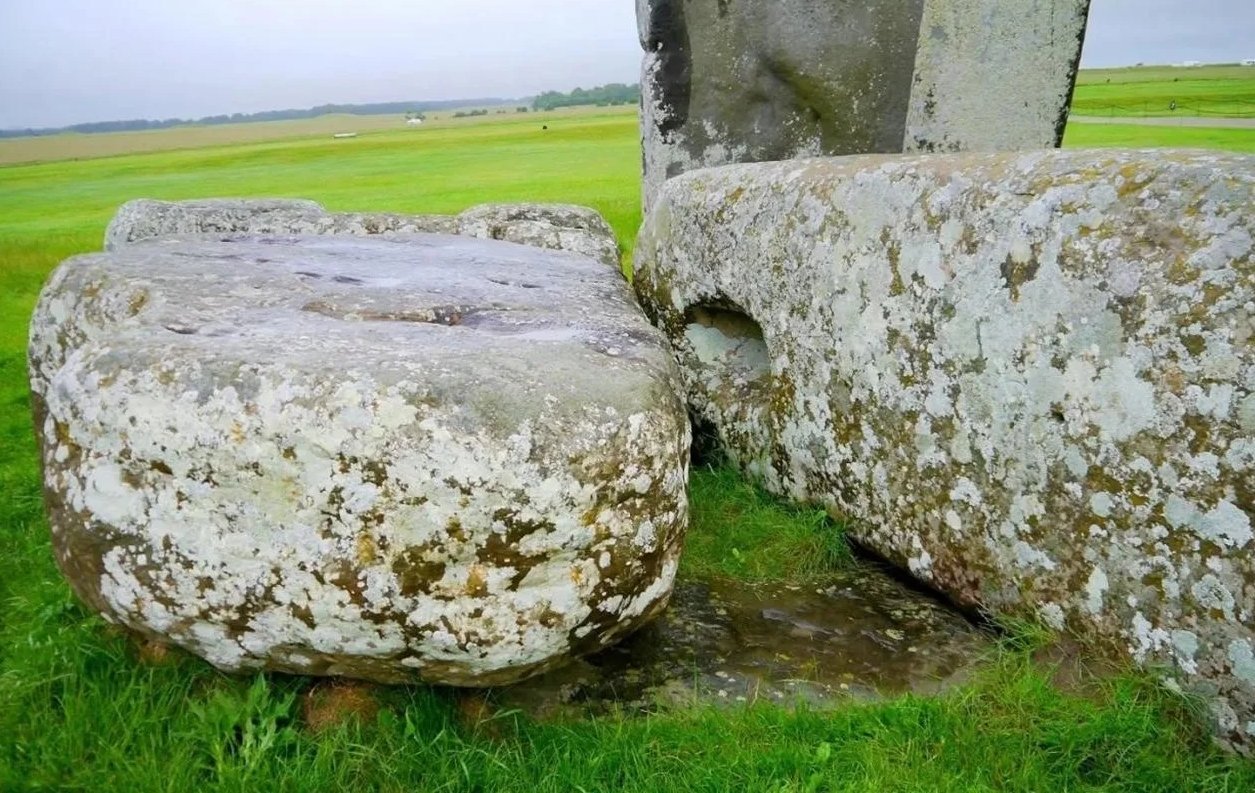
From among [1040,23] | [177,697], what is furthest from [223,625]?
[1040,23]

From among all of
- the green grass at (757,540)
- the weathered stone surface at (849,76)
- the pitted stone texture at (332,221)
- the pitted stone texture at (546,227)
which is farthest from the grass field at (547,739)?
the weathered stone surface at (849,76)

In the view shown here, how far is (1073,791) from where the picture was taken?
2.71m

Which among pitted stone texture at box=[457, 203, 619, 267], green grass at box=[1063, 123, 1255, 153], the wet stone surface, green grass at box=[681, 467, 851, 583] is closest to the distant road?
green grass at box=[1063, 123, 1255, 153]

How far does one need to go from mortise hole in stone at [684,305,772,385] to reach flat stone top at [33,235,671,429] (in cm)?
57

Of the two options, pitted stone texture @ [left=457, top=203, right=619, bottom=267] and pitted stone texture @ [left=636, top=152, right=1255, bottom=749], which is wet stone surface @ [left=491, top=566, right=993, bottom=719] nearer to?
pitted stone texture @ [left=636, top=152, right=1255, bottom=749]

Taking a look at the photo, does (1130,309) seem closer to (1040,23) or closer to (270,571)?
(270,571)

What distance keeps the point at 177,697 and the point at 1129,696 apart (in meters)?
3.05

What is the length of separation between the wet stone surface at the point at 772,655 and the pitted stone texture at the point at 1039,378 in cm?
22

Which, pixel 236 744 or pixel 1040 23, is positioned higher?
pixel 1040 23

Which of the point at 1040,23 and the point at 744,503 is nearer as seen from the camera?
the point at 744,503

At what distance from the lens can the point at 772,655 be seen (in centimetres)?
342

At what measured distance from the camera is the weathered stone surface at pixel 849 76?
7227 mm

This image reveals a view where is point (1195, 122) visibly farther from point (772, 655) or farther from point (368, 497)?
point (368, 497)

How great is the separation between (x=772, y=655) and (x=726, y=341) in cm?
229
